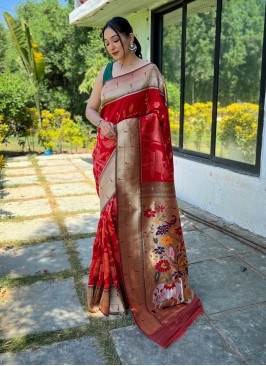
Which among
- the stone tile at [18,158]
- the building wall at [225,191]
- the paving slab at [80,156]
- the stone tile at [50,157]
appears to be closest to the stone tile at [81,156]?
the paving slab at [80,156]

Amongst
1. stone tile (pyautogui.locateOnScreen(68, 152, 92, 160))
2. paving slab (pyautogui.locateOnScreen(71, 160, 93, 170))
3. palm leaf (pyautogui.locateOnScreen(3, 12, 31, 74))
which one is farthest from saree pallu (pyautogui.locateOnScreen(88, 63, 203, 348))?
palm leaf (pyautogui.locateOnScreen(3, 12, 31, 74))

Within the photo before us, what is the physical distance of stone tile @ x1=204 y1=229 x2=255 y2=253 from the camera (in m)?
3.55

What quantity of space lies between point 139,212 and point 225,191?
7.31ft

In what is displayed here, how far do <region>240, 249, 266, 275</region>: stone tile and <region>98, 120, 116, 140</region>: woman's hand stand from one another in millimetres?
1752

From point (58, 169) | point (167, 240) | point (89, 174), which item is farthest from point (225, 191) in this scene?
point (58, 169)

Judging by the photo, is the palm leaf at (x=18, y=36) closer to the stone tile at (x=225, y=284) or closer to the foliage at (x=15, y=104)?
the foliage at (x=15, y=104)

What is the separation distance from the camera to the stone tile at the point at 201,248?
3393mm

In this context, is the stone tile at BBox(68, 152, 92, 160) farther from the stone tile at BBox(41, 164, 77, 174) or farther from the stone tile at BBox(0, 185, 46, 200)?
the stone tile at BBox(0, 185, 46, 200)

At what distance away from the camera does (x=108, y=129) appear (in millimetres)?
2332

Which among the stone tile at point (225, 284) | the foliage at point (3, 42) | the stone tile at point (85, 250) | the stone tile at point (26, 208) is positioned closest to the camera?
the stone tile at point (225, 284)

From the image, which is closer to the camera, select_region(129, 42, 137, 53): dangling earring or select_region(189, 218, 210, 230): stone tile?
select_region(129, 42, 137, 53): dangling earring

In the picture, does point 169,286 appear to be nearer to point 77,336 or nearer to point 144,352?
point 144,352

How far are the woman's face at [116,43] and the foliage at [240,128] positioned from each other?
2.42 m

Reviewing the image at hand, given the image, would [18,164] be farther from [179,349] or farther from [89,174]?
[179,349]
